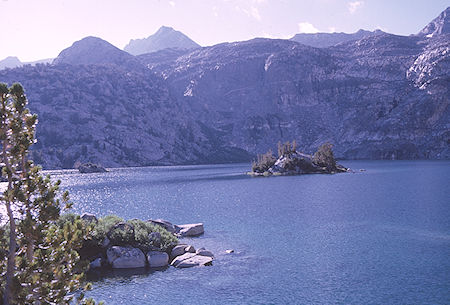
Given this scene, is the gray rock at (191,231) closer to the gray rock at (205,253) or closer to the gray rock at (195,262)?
the gray rock at (205,253)

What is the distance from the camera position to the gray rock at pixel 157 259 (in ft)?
172

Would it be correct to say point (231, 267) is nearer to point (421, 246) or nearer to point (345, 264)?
point (345, 264)

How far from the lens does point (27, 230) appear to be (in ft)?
61.7

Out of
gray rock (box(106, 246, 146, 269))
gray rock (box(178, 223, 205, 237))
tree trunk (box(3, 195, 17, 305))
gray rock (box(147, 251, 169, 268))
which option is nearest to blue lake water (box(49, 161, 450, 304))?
gray rock (box(106, 246, 146, 269))

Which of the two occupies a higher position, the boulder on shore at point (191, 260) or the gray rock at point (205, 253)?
the gray rock at point (205, 253)

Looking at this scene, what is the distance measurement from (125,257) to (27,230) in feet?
117

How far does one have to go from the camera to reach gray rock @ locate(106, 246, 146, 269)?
52.1 meters

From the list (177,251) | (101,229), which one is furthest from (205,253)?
(101,229)

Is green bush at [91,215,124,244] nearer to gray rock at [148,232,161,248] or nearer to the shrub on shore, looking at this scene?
the shrub on shore

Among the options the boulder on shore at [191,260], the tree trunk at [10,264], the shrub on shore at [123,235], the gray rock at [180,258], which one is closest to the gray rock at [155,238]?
the shrub on shore at [123,235]

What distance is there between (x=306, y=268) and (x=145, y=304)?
65.3ft

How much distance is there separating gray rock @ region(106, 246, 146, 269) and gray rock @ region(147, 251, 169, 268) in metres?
0.95

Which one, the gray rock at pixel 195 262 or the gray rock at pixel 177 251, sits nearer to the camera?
the gray rock at pixel 195 262

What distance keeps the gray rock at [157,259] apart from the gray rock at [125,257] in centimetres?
95
